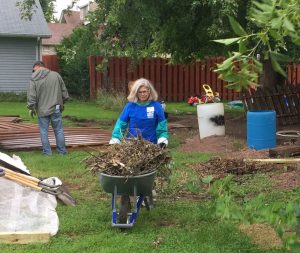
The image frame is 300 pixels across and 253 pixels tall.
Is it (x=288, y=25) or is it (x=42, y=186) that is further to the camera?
(x=42, y=186)

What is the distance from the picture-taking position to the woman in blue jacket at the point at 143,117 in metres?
6.15

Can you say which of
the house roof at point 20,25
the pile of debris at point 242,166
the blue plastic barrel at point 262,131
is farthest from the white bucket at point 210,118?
the house roof at point 20,25

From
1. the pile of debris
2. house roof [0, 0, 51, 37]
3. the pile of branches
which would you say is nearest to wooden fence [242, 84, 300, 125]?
the pile of debris

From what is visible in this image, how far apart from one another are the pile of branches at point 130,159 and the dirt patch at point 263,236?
108 centimetres

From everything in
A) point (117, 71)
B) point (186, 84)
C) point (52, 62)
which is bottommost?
point (186, 84)

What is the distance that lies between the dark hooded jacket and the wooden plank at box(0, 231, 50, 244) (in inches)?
201

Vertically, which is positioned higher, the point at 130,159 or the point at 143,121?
the point at 143,121

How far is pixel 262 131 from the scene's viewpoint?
10328mm

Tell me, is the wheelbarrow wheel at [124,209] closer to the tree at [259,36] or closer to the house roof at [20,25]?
the tree at [259,36]

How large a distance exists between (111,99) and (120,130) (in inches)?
559

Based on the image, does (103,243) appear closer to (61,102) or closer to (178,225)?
(178,225)

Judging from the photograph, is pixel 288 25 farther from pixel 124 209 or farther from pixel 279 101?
pixel 279 101

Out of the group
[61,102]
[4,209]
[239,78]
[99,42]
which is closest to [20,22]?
[99,42]

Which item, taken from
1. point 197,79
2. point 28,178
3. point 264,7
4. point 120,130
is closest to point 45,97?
point 28,178
